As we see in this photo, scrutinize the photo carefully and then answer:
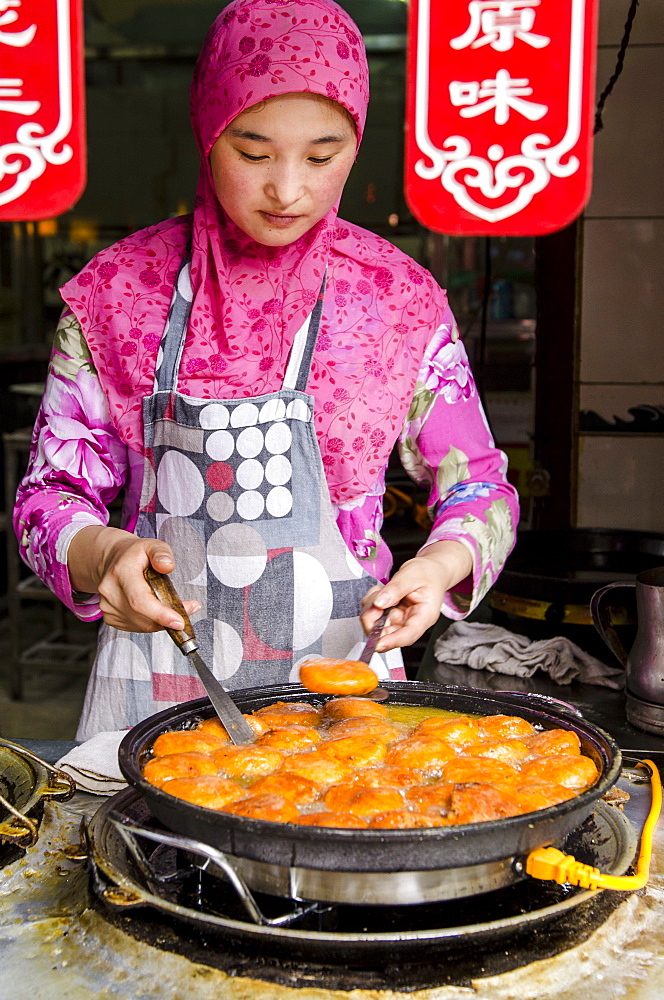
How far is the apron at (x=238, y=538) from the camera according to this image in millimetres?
1592

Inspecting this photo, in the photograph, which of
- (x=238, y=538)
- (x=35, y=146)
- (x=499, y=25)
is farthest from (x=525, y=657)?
(x=35, y=146)

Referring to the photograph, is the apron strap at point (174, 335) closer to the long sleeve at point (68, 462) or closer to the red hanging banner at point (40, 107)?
the long sleeve at point (68, 462)

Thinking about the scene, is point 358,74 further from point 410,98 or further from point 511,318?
point 511,318

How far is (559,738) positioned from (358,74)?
3.33ft

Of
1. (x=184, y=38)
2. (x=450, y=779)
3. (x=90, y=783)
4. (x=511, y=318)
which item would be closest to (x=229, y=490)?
(x=90, y=783)

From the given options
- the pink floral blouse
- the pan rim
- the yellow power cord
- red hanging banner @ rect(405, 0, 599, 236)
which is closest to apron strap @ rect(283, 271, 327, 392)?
the pink floral blouse

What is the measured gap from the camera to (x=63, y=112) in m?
2.29

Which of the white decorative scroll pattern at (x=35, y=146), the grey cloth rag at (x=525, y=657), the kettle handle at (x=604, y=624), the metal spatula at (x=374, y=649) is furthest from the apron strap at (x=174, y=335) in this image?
the grey cloth rag at (x=525, y=657)

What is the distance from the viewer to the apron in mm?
1592

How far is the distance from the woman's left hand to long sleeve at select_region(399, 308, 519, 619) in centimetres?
15

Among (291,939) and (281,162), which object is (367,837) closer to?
(291,939)

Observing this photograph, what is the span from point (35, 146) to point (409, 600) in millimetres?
1581

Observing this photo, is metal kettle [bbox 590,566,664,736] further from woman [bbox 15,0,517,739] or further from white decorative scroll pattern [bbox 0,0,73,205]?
white decorative scroll pattern [bbox 0,0,73,205]

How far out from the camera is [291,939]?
873 millimetres
